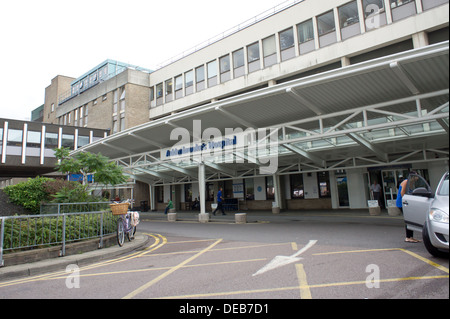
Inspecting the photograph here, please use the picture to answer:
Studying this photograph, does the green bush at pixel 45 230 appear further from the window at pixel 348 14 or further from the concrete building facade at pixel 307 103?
the window at pixel 348 14

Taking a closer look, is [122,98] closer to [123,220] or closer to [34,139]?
[34,139]

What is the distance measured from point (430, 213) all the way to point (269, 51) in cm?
2188

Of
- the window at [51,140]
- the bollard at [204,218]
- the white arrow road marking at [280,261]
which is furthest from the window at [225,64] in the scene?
the white arrow road marking at [280,261]

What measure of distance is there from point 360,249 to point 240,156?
11.8 m

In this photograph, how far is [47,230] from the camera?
7641 millimetres

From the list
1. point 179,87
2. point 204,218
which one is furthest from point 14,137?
point 204,218

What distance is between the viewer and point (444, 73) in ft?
5.21

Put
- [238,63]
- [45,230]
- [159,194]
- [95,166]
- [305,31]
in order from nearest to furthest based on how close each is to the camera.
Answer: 1. [45,230]
2. [95,166]
3. [305,31]
4. [238,63]
5. [159,194]

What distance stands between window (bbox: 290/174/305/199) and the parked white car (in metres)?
15.9

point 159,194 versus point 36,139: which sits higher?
point 36,139

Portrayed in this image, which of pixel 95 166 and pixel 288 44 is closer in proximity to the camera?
pixel 95 166

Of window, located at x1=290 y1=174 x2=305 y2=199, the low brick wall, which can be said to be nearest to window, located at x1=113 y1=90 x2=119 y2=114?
window, located at x1=290 y1=174 x2=305 y2=199

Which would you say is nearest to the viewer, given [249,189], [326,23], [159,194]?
[326,23]

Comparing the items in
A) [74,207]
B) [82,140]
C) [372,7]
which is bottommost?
[74,207]
